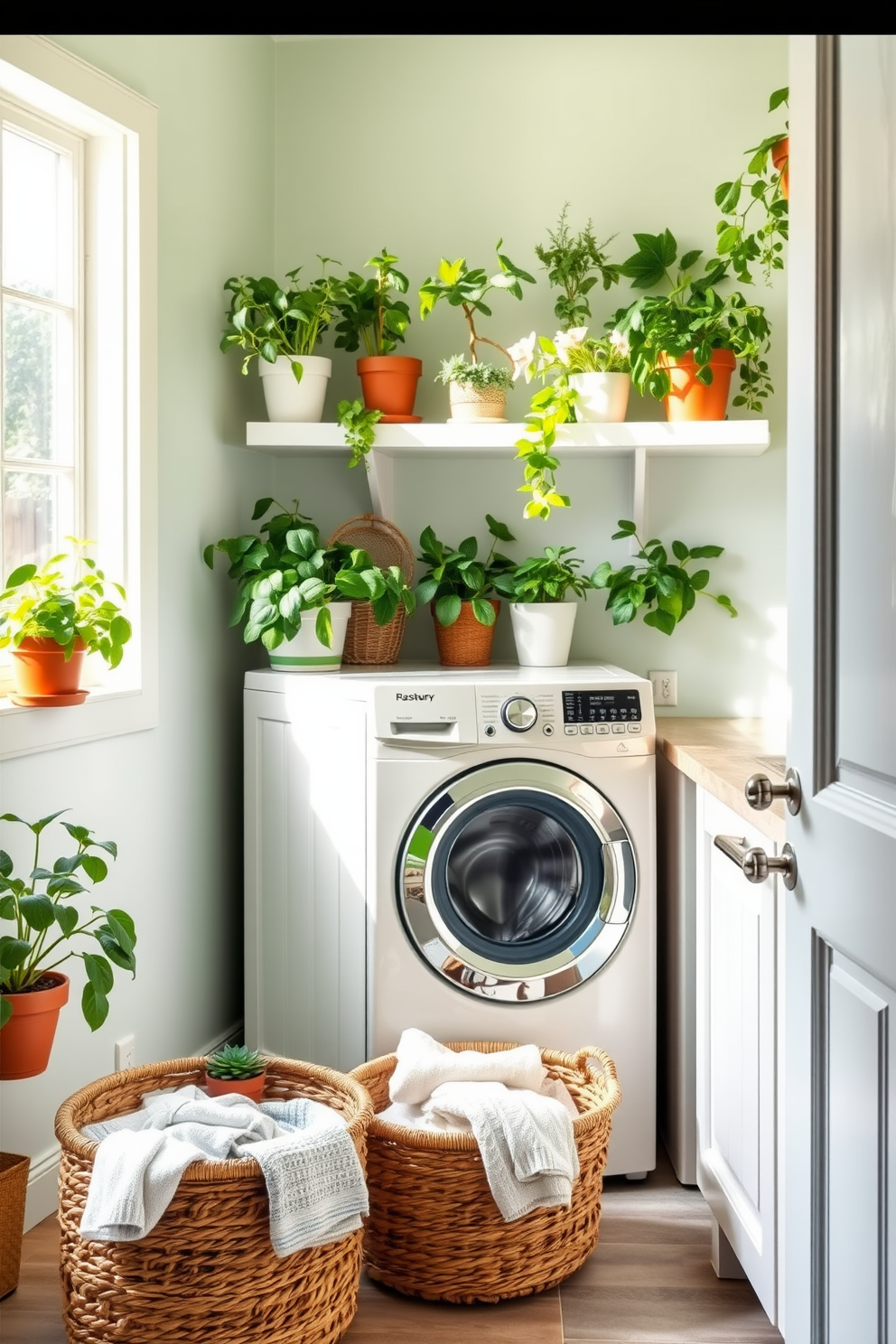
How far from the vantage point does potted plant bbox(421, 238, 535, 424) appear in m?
2.78

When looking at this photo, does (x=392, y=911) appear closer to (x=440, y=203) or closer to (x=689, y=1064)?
(x=689, y=1064)

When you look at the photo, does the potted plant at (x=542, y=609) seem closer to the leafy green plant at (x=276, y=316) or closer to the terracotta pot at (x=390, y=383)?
the terracotta pot at (x=390, y=383)

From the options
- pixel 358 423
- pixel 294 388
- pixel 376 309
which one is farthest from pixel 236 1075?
pixel 376 309

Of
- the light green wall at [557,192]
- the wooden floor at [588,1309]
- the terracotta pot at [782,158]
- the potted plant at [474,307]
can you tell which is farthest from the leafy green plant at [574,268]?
the wooden floor at [588,1309]

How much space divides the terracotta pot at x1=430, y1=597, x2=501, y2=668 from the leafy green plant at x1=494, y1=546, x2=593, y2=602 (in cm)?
7

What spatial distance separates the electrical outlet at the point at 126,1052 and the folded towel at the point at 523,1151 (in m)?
0.79

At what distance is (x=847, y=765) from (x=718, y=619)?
1990mm

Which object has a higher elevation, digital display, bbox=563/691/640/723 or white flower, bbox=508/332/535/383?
white flower, bbox=508/332/535/383

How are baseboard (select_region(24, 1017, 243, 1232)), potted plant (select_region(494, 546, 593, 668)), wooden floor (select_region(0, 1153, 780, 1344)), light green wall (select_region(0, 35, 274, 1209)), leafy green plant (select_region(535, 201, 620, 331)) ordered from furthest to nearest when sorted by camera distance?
leafy green plant (select_region(535, 201, 620, 331))
potted plant (select_region(494, 546, 593, 668))
light green wall (select_region(0, 35, 274, 1209))
baseboard (select_region(24, 1017, 243, 1232))
wooden floor (select_region(0, 1153, 780, 1344))

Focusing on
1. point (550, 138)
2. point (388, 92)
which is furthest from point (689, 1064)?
point (388, 92)

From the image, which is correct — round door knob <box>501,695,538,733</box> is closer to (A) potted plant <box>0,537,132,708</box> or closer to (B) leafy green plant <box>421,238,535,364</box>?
(A) potted plant <box>0,537,132,708</box>

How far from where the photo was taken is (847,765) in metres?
1.13

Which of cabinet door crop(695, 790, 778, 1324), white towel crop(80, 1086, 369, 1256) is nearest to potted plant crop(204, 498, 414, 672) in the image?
cabinet door crop(695, 790, 778, 1324)

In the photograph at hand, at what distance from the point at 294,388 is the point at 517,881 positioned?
4.20 ft
